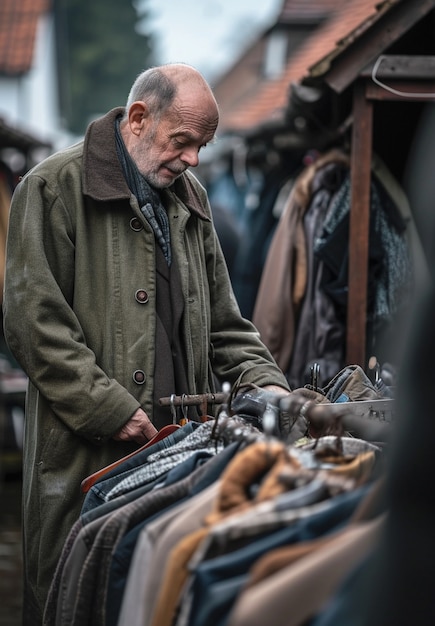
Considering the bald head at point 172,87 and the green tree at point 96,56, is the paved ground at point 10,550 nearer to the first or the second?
the bald head at point 172,87

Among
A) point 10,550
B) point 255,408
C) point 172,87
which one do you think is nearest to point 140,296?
point 172,87

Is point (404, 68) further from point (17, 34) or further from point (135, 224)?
point (17, 34)

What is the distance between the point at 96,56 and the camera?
60.6m

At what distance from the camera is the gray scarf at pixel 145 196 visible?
14.3ft

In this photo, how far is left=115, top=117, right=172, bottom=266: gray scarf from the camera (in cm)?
436

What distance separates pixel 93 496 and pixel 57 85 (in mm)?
31694

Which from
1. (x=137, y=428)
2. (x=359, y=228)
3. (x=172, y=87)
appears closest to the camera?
(x=137, y=428)

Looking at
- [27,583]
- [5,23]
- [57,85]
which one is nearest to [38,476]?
[27,583]

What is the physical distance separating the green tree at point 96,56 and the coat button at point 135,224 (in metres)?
55.1

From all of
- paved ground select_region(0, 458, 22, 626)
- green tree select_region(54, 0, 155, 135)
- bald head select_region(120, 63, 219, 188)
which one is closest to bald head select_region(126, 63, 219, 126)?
bald head select_region(120, 63, 219, 188)

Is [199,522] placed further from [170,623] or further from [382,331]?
[382,331]

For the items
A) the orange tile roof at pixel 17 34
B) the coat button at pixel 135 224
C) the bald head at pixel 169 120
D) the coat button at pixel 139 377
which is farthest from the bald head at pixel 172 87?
the orange tile roof at pixel 17 34

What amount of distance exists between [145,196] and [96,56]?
57958 mm

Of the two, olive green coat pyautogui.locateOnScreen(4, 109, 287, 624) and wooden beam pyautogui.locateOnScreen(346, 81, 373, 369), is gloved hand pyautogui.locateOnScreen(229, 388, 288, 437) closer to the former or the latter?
olive green coat pyautogui.locateOnScreen(4, 109, 287, 624)
